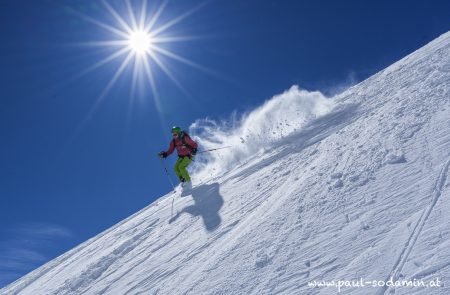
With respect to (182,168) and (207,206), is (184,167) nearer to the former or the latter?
(182,168)

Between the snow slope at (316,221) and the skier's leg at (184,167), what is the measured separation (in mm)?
2237

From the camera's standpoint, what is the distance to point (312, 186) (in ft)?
25.2

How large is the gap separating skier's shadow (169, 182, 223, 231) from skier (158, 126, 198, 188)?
2.47 m

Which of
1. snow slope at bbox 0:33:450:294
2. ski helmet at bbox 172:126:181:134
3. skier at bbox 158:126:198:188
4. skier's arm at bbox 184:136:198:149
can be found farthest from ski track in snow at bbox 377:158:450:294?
ski helmet at bbox 172:126:181:134

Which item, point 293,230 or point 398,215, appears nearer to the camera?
point 398,215

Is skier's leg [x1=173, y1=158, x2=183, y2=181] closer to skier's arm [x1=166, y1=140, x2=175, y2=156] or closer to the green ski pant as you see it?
the green ski pant

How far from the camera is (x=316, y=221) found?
617 centimetres

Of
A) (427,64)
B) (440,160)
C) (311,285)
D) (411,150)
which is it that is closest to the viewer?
(311,285)

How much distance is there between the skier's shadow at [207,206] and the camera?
879 cm

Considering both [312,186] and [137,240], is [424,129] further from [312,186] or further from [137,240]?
[137,240]

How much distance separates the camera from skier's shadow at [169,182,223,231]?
346 inches

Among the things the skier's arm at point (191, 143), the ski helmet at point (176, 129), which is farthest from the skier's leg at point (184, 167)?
the ski helmet at point (176, 129)

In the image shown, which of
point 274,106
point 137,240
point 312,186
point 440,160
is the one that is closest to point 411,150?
point 440,160

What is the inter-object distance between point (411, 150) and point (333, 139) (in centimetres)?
346
